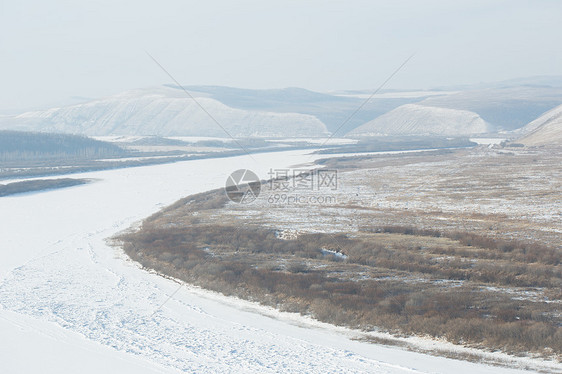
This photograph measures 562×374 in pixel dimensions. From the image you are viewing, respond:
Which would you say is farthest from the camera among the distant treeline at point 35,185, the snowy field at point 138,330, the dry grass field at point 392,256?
the distant treeline at point 35,185


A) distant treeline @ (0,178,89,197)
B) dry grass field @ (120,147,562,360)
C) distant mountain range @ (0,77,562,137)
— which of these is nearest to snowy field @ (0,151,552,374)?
dry grass field @ (120,147,562,360)

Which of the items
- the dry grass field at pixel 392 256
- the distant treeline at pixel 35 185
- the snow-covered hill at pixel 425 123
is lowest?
the distant treeline at pixel 35 185

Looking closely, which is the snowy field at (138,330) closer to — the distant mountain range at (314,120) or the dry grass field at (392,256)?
the dry grass field at (392,256)

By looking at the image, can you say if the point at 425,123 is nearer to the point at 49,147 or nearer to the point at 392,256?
the point at 49,147

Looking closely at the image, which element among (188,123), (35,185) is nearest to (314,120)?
(188,123)

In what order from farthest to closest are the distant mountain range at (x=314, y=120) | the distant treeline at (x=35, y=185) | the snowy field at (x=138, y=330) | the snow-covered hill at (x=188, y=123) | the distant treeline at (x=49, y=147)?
the snow-covered hill at (x=188, y=123), the distant mountain range at (x=314, y=120), the distant treeline at (x=49, y=147), the distant treeline at (x=35, y=185), the snowy field at (x=138, y=330)

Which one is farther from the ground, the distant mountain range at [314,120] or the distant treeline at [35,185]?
the distant mountain range at [314,120]

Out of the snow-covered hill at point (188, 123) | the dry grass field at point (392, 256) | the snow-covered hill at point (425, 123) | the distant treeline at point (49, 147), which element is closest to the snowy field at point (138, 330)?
the dry grass field at point (392, 256)
